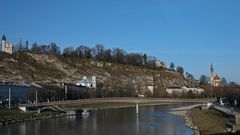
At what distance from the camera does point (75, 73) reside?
145m

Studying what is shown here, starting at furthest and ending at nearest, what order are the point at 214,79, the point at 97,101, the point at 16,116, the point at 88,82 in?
the point at 214,79 < the point at 88,82 < the point at 97,101 < the point at 16,116

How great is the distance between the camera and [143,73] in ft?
553

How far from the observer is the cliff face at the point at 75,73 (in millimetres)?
123688

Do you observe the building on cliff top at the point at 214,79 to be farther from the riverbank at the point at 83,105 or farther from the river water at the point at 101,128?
the river water at the point at 101,128

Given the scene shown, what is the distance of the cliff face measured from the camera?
4870 inches

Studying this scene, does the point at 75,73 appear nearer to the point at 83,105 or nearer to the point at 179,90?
the point at 179,90

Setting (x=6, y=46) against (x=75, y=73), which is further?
(x=6, y=46)

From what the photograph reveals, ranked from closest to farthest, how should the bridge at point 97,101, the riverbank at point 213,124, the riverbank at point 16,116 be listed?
the riverbank at point 213,124 → the riverbank at point 16,116 → the bridge at point 97,101

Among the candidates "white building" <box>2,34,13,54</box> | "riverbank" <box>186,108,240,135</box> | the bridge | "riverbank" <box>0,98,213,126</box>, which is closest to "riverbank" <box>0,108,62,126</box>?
"riverbank" <box>0,98,213,126</box>

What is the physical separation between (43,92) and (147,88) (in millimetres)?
69242

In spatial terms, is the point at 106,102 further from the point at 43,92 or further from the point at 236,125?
the point at 236,125

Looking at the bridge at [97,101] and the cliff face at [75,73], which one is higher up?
the cliff face at [75,73]

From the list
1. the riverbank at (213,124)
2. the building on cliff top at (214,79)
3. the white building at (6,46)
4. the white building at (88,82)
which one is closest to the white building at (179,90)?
the building on cliff top at (214,79)

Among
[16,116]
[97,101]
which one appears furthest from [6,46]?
[16,116]
